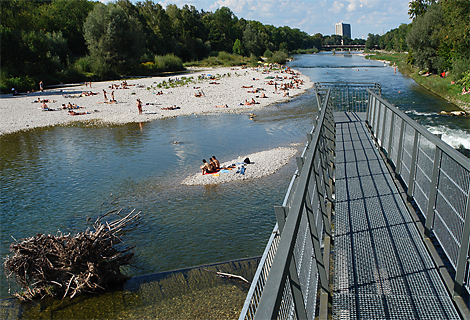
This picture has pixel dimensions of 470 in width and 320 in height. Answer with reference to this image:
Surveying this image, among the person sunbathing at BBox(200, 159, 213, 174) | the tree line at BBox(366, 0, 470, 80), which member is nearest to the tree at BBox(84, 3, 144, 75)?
the tree line at BBox(366, 0, 470, 80)

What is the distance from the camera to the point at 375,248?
15.8 feet

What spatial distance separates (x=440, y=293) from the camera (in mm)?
3898

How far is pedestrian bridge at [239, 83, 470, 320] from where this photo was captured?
2.76m

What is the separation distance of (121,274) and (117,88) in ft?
138

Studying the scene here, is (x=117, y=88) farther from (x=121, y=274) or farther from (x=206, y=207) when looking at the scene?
(x=121, y=274)

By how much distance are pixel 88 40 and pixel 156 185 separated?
2241 inches

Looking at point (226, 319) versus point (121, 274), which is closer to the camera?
point (226, 319)

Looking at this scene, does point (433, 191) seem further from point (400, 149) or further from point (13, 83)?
point (13, 83)

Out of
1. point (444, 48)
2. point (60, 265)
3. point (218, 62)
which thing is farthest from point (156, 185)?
point (218, 62)

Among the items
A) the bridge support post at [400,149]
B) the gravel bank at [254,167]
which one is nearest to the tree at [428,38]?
the gravel bank at [254,167]

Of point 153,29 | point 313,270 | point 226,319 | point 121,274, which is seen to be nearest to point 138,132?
point 121,274

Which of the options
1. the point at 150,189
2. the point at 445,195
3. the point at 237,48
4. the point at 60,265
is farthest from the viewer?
the point at 237,48

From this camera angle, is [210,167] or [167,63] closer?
[210,167]

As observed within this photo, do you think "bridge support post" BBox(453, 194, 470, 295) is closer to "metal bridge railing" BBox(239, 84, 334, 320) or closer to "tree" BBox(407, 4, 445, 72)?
"metal bridge railing" BBox(239, 84, 334, 320)
